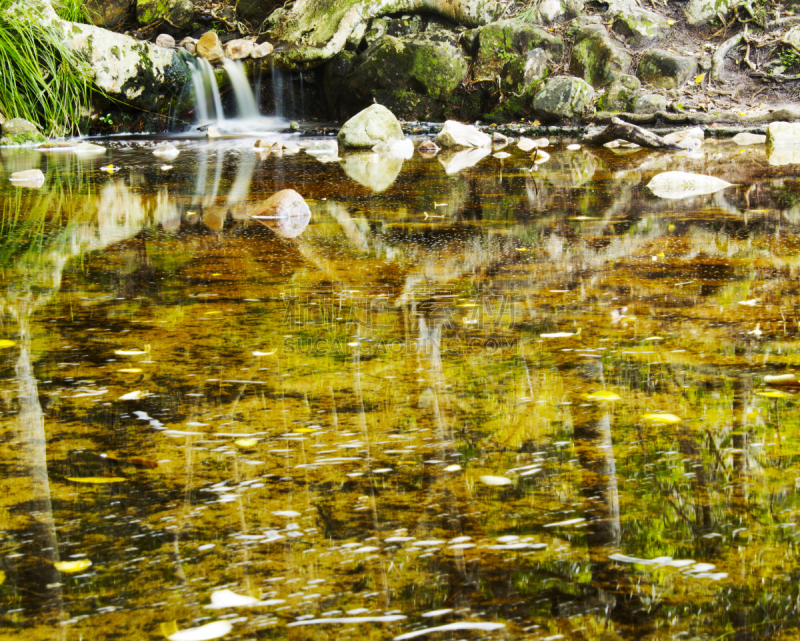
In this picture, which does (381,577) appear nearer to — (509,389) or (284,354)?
(509,389)

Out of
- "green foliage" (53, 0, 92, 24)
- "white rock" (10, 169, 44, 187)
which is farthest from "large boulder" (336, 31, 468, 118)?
"white rock" (10, 169, 44, 187)

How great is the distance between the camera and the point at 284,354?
2.53 m

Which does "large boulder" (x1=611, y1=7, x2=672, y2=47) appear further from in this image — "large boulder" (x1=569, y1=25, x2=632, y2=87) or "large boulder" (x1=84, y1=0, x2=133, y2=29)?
"large boulder" (x1=84, y1=0, x2=133, y2=29)

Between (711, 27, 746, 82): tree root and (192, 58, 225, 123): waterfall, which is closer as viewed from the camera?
(711, 27, 746, 82): tree root

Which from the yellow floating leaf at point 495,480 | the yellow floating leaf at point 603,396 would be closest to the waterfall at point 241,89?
the yellow floating leaf at point 603,396

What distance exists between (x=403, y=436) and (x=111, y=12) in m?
15.4

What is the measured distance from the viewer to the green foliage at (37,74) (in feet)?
32.8

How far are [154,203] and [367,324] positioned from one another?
344 centimetres

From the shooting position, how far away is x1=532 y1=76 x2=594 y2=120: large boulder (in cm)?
1198

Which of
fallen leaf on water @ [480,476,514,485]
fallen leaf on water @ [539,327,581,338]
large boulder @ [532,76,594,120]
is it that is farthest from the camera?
large boulder @ [532,76,594,120]

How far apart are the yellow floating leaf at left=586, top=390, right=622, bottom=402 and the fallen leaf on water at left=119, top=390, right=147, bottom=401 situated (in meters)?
1.27

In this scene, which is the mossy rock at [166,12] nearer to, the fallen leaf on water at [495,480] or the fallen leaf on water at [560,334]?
the fallen leaf on water at [560,334]

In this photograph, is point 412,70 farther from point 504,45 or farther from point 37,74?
point 37,74

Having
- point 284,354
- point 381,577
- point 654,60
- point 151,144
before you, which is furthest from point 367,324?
point 654,60
